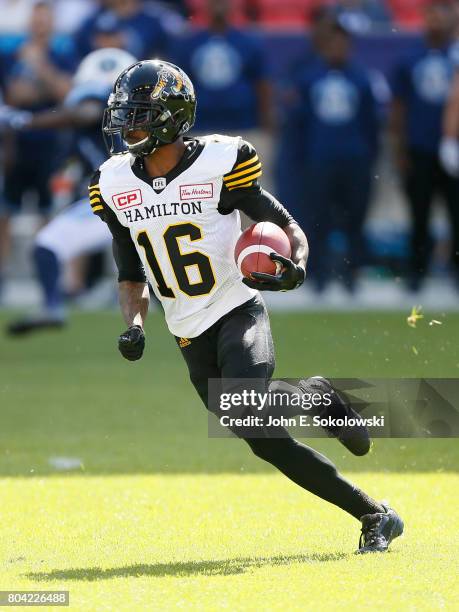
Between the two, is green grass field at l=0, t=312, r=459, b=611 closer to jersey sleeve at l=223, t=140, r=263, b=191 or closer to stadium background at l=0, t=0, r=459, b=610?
stadium background at l=0, t=0, r=459, b=610

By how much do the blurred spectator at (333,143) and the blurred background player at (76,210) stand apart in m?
3.15

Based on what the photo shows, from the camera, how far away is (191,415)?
8688 mm

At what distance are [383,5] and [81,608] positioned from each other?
39.0ft

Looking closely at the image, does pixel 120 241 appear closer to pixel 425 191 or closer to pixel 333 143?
pixel 333 143

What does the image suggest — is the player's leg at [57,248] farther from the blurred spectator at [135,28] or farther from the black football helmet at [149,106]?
the black football helmet at [149,106]

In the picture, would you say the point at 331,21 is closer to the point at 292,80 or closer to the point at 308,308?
the point at 292,80

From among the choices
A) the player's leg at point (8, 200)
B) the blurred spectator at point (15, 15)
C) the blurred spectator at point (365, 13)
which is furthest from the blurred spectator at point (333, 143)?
the blurred spectator at point (15, 15)

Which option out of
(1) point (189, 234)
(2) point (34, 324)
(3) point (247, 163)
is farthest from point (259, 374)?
(2) point (34, 324)

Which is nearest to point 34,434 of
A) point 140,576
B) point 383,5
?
point 140,576

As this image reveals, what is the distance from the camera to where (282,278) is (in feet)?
16.8

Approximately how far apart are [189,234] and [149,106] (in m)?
0.53

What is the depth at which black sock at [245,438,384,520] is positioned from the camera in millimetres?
5160

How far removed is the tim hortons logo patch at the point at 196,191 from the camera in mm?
5516

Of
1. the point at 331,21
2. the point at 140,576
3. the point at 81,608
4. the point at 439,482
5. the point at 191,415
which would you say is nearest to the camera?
the point at 81,608
